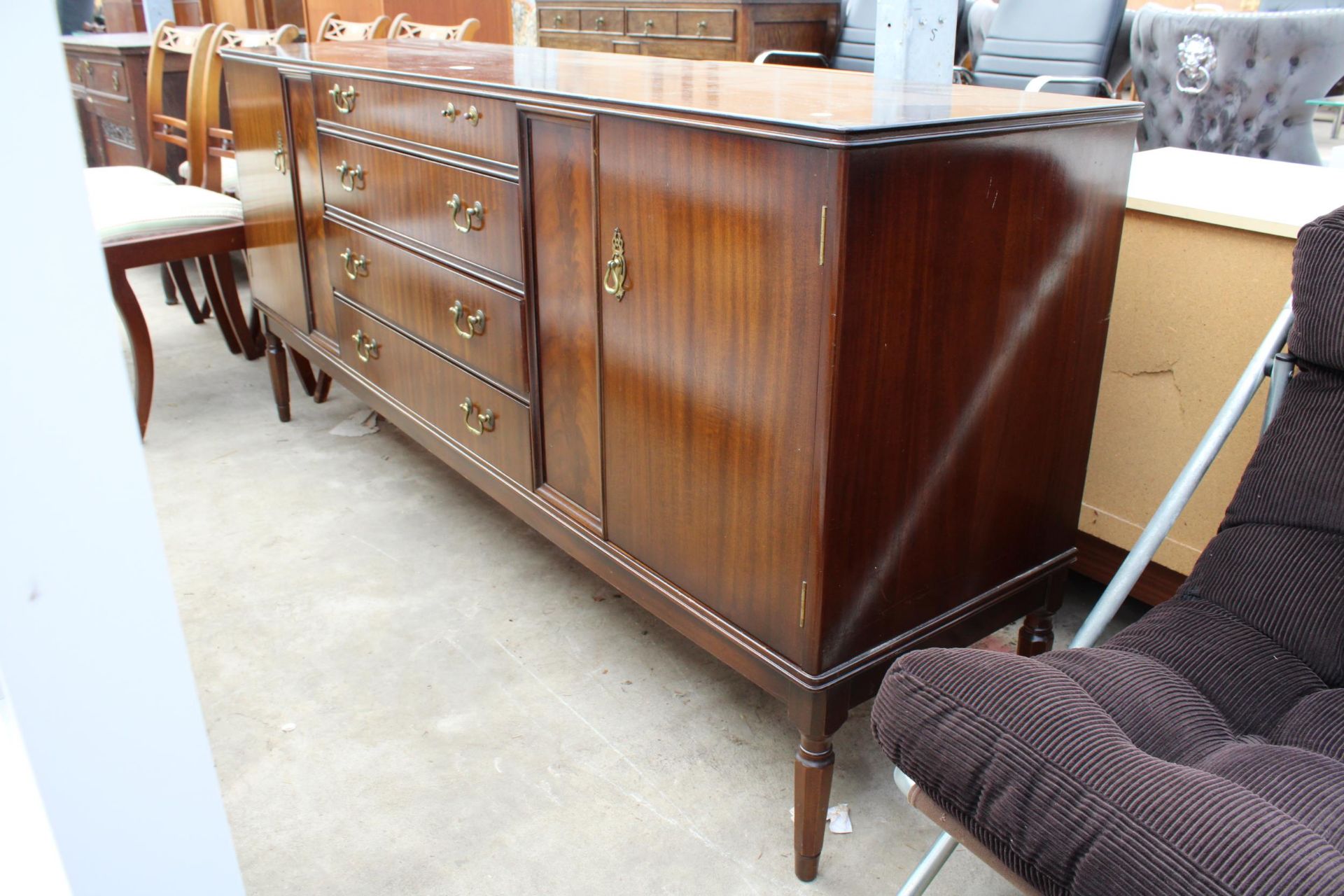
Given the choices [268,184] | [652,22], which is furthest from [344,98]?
[652,22]

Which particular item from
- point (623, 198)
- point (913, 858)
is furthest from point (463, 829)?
point (623, 198)

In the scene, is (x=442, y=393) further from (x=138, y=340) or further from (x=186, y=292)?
Result: (x=186, y=292)

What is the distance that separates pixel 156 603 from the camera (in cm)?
54

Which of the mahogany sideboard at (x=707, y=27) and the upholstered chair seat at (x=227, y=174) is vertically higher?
the mahogany sideboard at (x=707, y=27)

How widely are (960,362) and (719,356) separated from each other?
33 centimetres

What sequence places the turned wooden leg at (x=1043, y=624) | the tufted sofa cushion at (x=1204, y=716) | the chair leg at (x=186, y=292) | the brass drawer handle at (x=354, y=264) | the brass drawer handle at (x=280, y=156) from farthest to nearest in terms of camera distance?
the chair leg at (x=186, y=292), the brass drawer handle at (x=280, y=156), the brass drawer handle at (x=354, y=264), the turned wooden leg at (x=1043, y=624), the tufted sofa cushion at (x=1204, y=716)

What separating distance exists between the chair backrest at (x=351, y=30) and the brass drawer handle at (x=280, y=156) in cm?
170

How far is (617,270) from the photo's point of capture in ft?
5.29

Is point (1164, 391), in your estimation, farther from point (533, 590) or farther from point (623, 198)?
point (533, 590)

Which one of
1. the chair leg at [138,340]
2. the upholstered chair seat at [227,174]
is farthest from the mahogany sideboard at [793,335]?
the upholstered chair seat at [227,174]

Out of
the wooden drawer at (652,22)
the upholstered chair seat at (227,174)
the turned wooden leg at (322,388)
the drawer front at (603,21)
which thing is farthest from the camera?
the drawer front at (603,21)

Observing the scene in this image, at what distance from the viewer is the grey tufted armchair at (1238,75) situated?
3213mm

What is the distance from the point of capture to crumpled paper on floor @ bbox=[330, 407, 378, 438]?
3229mm

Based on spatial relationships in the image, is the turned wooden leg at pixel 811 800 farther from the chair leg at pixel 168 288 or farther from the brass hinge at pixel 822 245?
the chair leg at pixel 168 288
